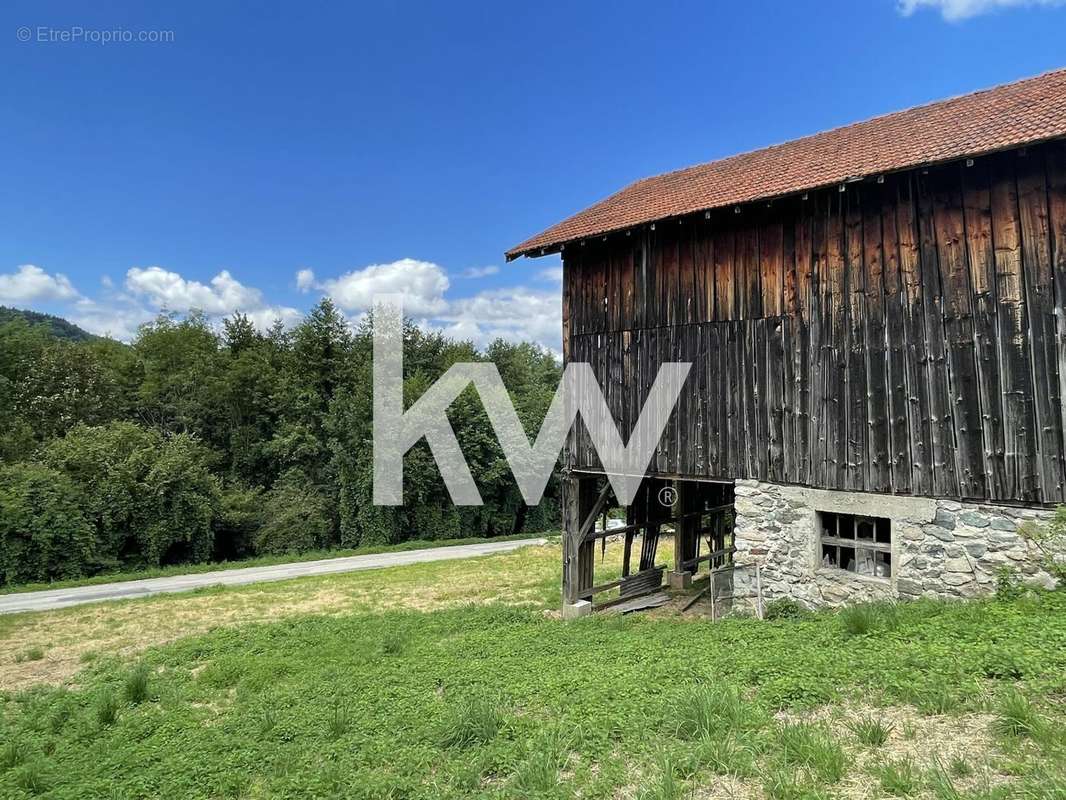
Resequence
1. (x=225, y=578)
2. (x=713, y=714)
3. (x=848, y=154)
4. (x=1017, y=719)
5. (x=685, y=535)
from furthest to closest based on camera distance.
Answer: (x=225, y=578), (x=685, y=535), (x=848, y=154), (x=713, y=714), (x=1017, y=719)

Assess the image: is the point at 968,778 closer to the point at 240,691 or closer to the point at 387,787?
the point at 387,787

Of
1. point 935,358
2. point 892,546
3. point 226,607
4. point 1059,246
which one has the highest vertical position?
point 1059,246

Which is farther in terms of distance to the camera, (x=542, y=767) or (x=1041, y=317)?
(x=1041, y=317)

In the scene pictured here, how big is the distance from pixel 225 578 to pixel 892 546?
2085 centimetres

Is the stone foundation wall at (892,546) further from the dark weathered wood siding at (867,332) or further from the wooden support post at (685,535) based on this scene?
the wooden support post at (685,535)

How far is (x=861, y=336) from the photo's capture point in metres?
8.10

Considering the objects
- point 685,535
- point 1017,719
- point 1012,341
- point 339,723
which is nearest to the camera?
point 1017,719

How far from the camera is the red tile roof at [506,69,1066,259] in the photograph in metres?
6.96

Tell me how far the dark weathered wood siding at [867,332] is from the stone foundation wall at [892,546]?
231 mm

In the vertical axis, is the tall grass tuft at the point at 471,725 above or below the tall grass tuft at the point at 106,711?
above

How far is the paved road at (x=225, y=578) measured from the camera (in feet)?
58.1

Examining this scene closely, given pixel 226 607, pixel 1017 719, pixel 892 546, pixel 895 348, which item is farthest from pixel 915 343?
pixel 226 607

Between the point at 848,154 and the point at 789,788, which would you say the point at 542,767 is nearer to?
the point at 789,788

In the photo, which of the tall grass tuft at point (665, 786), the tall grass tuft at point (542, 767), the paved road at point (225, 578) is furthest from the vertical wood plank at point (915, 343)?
the paved road at point (225, 578)
